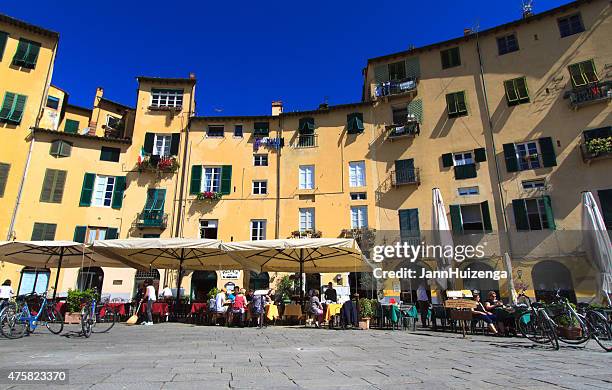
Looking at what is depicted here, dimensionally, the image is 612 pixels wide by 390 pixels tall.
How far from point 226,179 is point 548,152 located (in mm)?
18322

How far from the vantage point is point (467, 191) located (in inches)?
832

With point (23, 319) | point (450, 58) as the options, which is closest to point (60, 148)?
point (23, 319)

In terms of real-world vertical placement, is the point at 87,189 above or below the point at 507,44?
below

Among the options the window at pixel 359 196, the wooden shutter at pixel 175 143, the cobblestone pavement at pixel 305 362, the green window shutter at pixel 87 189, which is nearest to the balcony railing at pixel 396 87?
the window at pixel 359 196

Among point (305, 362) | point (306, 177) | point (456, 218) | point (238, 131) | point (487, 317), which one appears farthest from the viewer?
point (238, 131)

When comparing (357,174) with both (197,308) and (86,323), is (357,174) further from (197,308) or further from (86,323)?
(86,323)

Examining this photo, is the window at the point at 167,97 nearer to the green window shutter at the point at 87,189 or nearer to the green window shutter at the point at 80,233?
the green window shutter at the point at 87,189

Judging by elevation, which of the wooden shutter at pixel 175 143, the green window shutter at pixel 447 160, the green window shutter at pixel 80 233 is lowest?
the green window shutter at pixel 80 233

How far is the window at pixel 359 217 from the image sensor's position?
22.7 m

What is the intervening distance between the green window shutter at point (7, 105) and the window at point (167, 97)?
795 cm

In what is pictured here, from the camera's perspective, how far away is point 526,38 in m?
21.9

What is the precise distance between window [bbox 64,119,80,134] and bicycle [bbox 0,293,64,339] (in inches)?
888

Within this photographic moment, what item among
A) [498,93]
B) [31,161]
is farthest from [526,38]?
[31,161]

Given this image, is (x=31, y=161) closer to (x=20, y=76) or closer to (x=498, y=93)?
(x=20, y=76)
